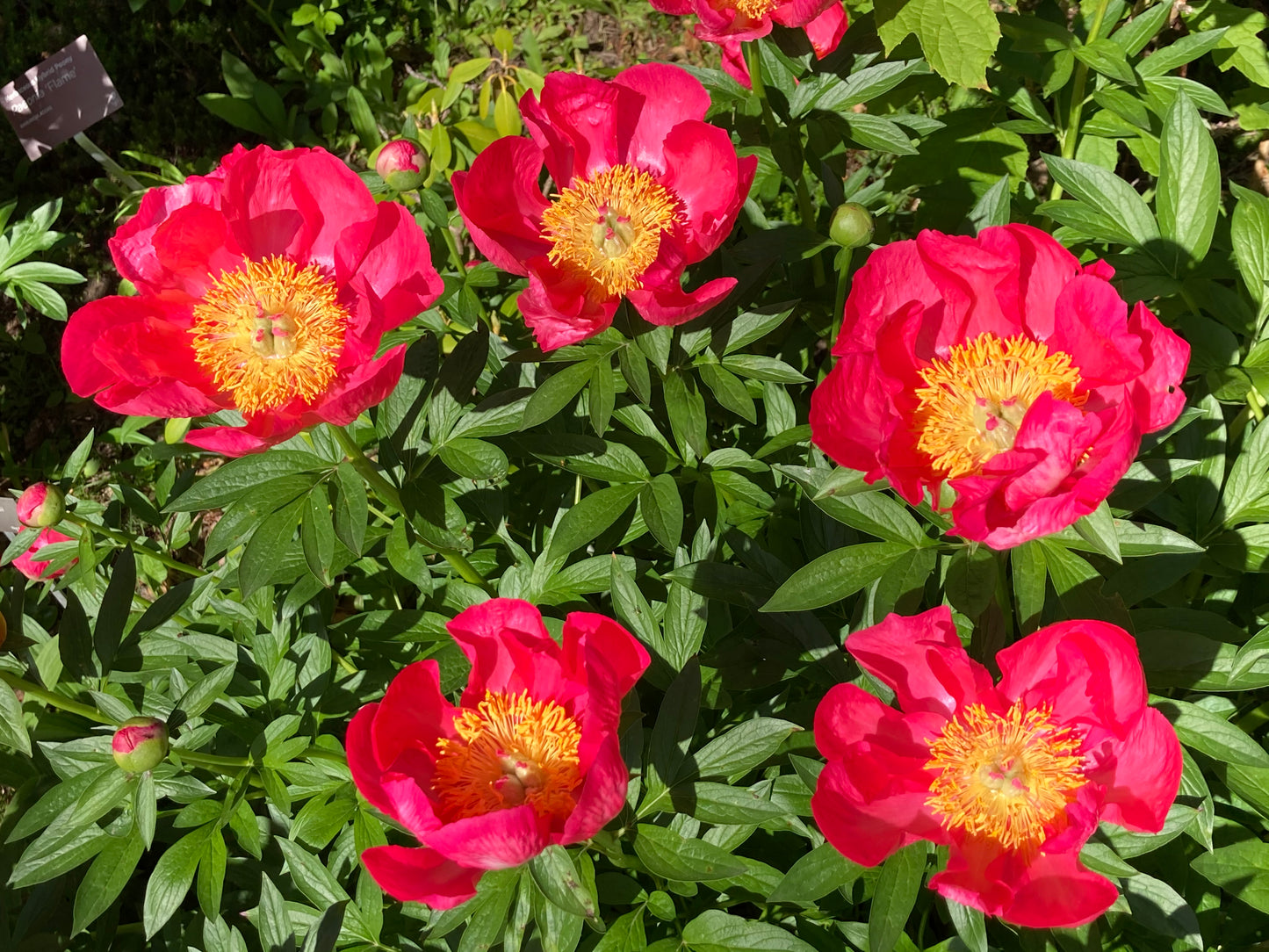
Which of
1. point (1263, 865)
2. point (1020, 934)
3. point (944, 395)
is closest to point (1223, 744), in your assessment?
point (1263, 865)

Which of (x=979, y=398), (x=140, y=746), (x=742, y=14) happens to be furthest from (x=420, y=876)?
(x=742, y=14)

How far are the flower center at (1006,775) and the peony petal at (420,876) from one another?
592mm

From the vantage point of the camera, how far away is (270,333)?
1.54 metres

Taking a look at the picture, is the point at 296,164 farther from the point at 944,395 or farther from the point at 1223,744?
the point at 1223,744

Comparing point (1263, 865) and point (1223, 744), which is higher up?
point (1223, 744)

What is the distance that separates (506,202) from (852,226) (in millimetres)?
546

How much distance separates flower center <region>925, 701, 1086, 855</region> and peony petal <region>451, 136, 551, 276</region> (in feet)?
2.99

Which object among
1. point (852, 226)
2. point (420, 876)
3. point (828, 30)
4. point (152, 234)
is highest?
point (152, 234)

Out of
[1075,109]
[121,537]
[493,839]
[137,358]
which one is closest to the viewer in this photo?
[493,839]

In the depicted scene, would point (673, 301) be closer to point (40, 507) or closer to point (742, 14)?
point (742, 14)

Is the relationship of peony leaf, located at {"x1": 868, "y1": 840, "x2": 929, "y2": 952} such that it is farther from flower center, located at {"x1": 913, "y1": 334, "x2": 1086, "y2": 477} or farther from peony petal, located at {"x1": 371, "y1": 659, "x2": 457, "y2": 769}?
peony petal, located at {"x1": 371, "y1": 659, "x2": 457, "y2": 769}

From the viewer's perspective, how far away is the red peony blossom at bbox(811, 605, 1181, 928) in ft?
4.09

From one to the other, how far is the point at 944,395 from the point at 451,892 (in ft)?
2.93

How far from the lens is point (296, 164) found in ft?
5.23
